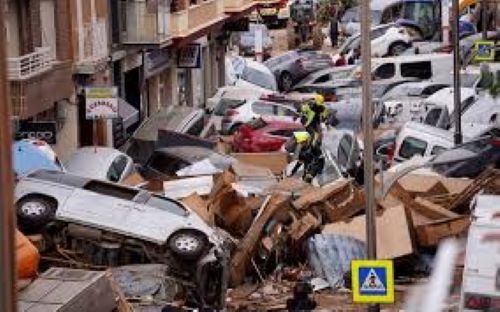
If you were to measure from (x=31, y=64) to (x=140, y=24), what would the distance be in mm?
9213

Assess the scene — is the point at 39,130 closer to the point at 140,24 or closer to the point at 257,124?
the point at 257,124

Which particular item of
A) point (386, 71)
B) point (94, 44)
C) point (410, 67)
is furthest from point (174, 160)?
point (410, 67)

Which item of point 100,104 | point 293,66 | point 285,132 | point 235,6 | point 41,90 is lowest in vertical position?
point 285,132

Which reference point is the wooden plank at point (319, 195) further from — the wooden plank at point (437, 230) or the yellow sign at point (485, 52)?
the yellow sign at point (485, 52)

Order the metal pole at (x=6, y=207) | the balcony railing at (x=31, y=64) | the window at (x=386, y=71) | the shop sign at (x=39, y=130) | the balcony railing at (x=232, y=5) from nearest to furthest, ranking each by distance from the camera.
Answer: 1. the metal pole at (x=6, y=207)
2. the balcony railing at (x=31, y=64)
3. the shop sign at (x=39, y=130)
4. the window at (x=386, y=71)
5. the balcony railing at (x=232, y=5)

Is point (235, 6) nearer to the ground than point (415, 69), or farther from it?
farther from it

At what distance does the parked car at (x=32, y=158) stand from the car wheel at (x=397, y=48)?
102ft

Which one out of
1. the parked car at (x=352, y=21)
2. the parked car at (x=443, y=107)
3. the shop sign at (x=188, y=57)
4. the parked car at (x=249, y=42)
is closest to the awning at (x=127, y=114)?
the parked car at (x=443, y=107)

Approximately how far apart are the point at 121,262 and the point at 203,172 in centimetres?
628

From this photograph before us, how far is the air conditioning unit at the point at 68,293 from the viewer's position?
12086mm

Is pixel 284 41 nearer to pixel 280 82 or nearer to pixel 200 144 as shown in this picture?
pixel 280 82

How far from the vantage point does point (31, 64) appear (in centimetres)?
2344

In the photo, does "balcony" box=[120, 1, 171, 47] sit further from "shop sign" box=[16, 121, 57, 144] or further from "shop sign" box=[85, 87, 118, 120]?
"shop sign" box=[16, 121, 57, 144]

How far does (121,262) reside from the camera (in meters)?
16.4
